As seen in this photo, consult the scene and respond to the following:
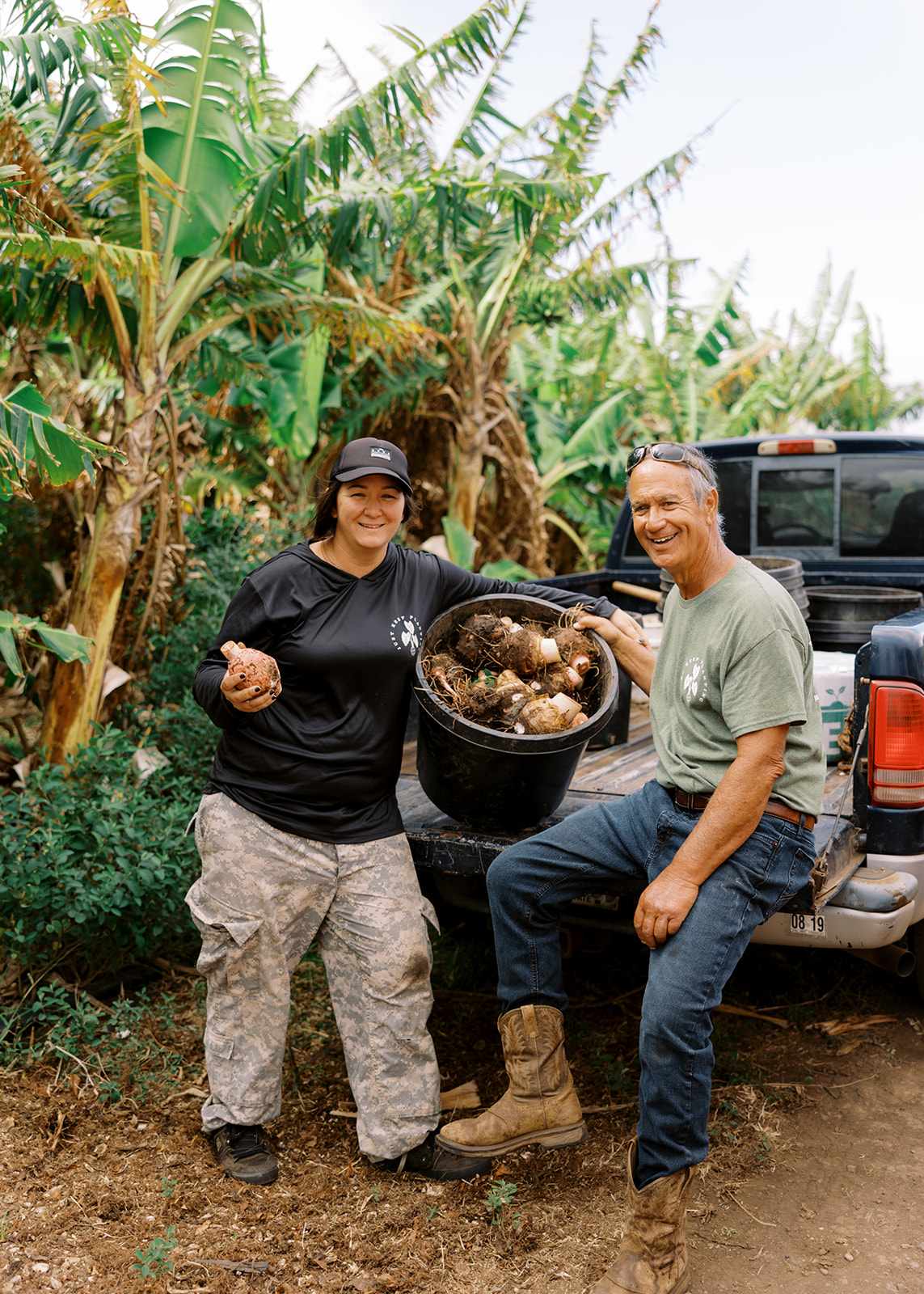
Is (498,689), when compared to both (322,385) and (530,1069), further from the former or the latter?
(322,385)

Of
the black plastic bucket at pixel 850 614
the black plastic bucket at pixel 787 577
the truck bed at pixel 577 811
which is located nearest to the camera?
the truck bed at pixel 577 811

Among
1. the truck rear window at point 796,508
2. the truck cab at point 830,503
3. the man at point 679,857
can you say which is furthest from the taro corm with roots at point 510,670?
the truck rear window at point 796,508

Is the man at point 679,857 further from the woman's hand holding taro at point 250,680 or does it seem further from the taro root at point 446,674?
the woman's hand holding taro at point 250,680

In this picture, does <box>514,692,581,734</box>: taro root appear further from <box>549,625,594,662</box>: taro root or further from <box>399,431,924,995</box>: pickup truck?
<box>399,431,924,995</box>: pickup truck

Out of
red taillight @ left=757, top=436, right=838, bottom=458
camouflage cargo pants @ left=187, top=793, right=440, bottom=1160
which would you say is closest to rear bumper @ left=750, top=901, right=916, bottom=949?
camouflage cargo pants @ left=187, top=793, right=440, bottom=1160

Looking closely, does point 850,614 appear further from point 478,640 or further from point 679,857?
point 679,857

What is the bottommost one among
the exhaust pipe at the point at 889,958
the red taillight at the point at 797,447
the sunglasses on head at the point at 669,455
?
the exhaust pipe at the point at 889,958

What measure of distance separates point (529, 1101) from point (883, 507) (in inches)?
137

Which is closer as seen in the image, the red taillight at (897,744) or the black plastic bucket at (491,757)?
the black plastic bucket at (491,757)

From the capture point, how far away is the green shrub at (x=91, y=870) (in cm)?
370

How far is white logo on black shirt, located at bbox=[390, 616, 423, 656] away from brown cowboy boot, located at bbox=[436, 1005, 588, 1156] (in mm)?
1110

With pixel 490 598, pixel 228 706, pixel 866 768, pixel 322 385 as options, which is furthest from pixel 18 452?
pixel 322 385

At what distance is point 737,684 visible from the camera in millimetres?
2445

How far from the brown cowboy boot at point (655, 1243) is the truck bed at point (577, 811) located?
0.80 metres
